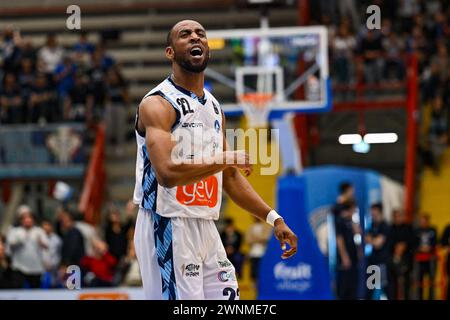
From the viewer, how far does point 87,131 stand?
2178 centimetres

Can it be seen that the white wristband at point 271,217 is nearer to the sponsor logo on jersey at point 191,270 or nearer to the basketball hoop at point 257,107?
the sponsor logo on jersey at point 191,270

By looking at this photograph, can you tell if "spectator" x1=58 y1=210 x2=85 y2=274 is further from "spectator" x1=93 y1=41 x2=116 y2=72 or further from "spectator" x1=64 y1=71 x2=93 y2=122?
"spectator" x1=93 y1=41 x2=116 y2=72

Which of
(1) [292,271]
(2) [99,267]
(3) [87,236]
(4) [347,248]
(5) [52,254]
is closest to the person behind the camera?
(1) [292,271]

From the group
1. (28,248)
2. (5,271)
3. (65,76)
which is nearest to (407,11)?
(65,76)

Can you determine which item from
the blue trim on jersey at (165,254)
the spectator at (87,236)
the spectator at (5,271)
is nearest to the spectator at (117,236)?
the spectator at (87,236)

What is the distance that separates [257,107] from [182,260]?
35.9 feet

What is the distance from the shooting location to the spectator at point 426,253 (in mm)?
16547

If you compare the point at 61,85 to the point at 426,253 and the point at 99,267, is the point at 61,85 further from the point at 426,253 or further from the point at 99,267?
the point at 426,253

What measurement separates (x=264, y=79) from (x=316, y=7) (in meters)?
6.20

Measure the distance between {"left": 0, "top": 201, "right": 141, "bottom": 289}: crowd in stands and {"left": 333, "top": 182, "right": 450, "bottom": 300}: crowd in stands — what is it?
114 inches

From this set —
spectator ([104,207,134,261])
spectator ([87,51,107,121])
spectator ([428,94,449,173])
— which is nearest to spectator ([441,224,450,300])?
spectator ([104,207,134,261])

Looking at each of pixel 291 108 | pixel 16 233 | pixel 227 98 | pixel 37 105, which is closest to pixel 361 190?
pixel 291 108

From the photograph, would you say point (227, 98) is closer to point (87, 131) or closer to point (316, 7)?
point (87, 131)

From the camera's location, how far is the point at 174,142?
6688 millimetres
